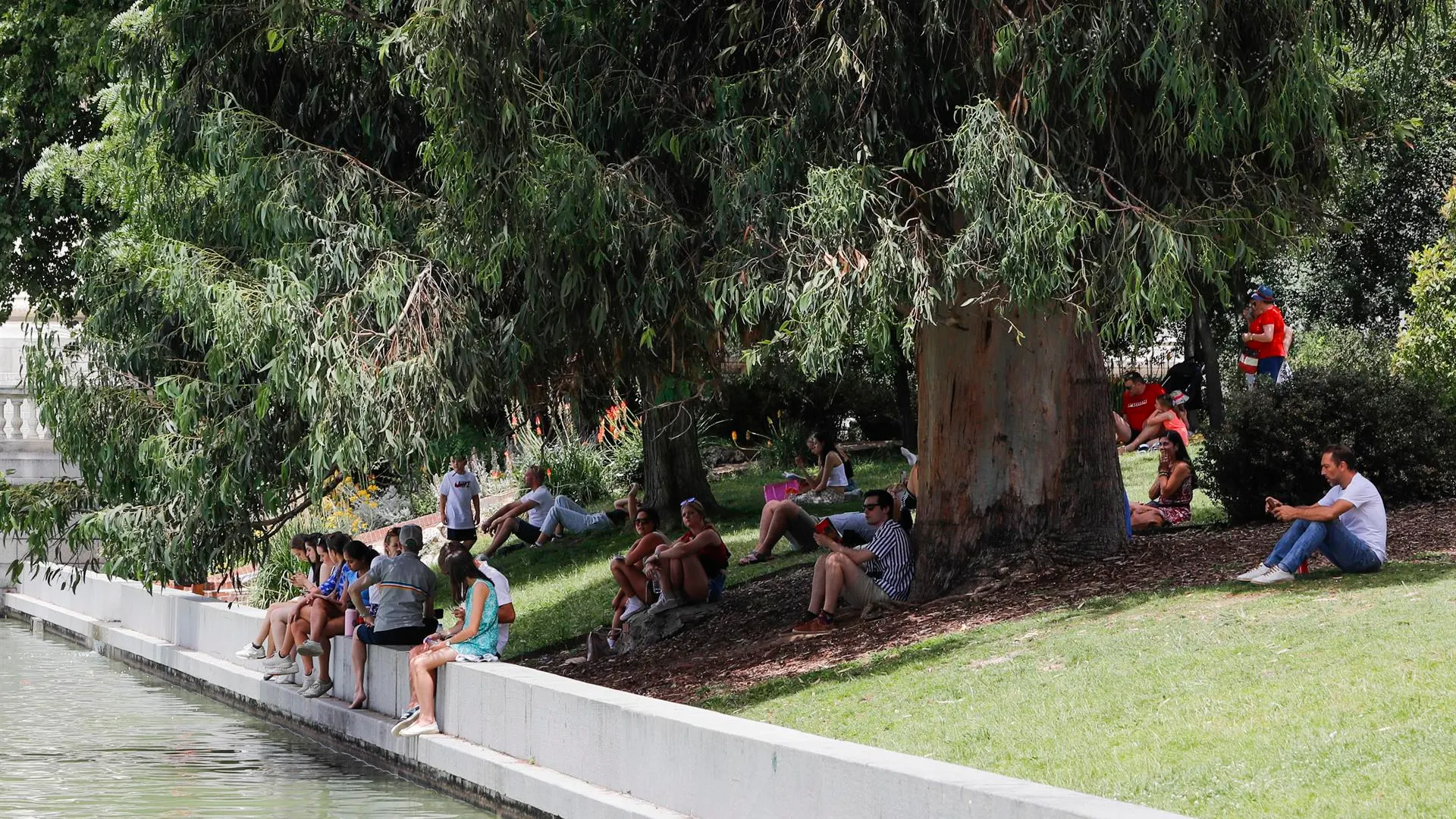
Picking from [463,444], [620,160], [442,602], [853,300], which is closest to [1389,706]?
[853,300]

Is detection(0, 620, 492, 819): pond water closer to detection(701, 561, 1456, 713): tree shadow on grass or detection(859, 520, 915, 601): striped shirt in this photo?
detection(701, 561, 1456, 713): tree shadow on grass

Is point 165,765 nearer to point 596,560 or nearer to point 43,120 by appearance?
point 596,560

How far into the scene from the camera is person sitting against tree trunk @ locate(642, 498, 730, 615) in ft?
48.7

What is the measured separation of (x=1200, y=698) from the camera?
8.46 m

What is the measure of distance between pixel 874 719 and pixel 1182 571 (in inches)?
158

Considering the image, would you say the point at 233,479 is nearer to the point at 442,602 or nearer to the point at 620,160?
the point at 620,160

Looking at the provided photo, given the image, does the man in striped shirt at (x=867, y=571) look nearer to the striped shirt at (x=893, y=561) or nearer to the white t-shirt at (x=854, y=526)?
the striped shirt at (x=893, y=561)

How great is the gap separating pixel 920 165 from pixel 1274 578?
3.62 meters

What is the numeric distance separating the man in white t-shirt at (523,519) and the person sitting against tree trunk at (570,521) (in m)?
0.10

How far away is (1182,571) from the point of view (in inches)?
496

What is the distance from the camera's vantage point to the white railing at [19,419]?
2930 centimetres

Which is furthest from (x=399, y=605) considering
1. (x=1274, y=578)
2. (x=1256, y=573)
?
(x=1274, y=578)

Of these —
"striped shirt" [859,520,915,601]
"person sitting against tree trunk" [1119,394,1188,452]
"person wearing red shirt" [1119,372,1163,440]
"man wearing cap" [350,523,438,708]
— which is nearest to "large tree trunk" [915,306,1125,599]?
"striped shirt" [859,520,915,601]

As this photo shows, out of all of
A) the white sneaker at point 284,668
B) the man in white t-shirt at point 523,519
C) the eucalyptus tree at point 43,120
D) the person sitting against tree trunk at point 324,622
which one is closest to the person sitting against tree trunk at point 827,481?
the man in white t-shirt at point 523,519
